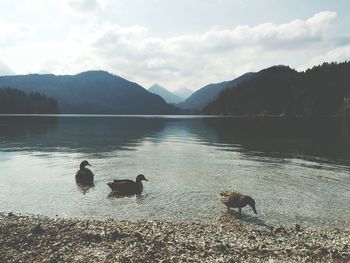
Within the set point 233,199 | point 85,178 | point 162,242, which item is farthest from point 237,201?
point 85,178

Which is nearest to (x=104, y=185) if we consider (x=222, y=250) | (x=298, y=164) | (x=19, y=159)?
(x=222, y=250)

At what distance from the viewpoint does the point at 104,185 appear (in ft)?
111

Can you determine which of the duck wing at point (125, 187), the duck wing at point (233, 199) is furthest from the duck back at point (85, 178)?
the duck wing at point (233, 199)

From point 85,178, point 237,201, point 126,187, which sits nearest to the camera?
point 237,201

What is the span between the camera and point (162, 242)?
61.1 feet

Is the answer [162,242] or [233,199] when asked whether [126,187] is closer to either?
[233,199]

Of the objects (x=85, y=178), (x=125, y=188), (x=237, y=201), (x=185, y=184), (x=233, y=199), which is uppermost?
(x=233, y=199)

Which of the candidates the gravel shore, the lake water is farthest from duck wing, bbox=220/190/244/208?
the gravel shore

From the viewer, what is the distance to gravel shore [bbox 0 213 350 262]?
16734 millimetres

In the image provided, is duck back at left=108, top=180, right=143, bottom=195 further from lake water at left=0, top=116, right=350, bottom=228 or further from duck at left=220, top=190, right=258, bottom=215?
duck at left=220, top=190, right=258, bottom=215

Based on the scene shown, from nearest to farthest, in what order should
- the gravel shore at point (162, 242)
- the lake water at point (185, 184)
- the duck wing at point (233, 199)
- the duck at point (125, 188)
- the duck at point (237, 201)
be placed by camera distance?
1. the gravel shore at point (162, 242)
2. the duck at point (237, 201)
3. the duck wing at point (233, 199)
4. the lake water at point (185, 184)
5. the duck at point (125, 188)

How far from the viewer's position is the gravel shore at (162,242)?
16.7 m

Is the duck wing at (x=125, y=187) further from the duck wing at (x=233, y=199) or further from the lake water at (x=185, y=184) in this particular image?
the duck wing at (x=233, y=199)

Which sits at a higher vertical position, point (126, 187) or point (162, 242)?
point (126, 187)
